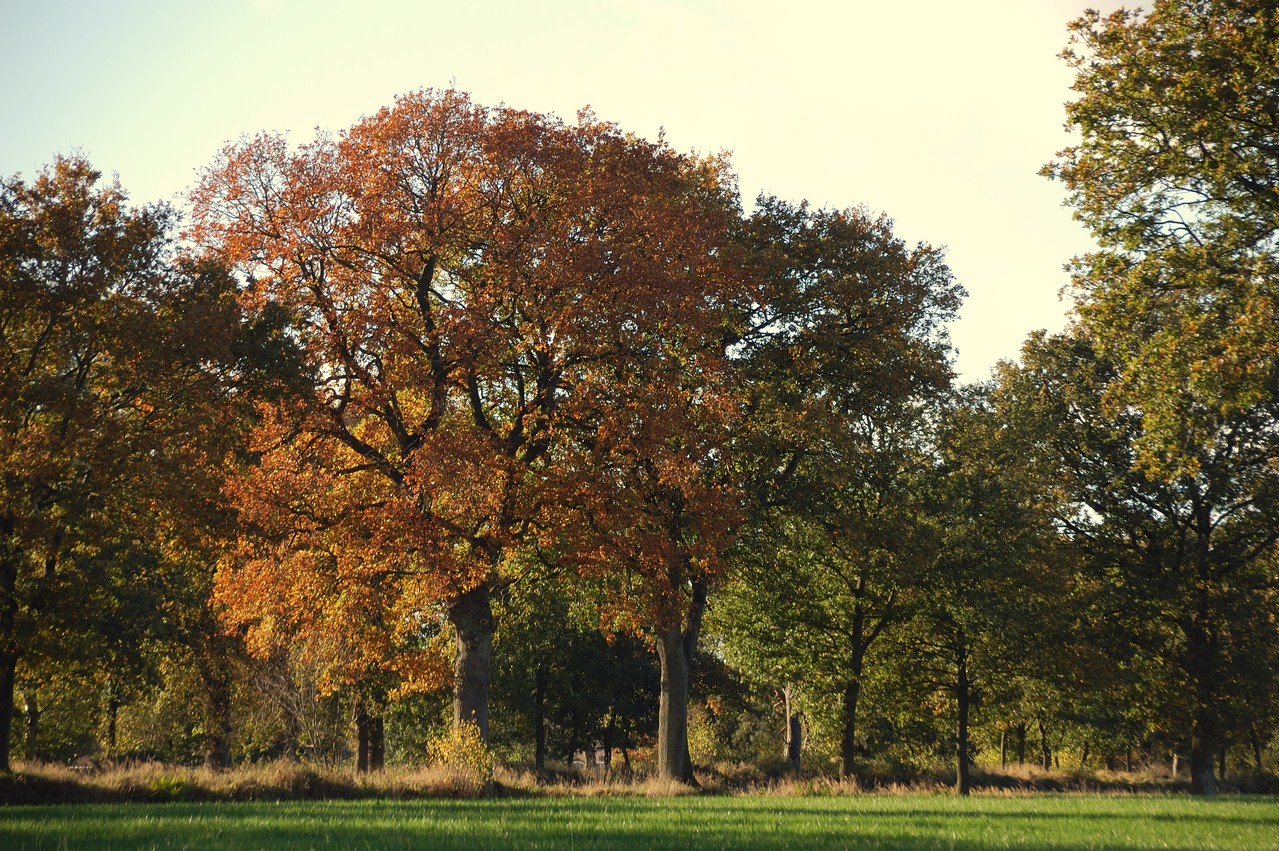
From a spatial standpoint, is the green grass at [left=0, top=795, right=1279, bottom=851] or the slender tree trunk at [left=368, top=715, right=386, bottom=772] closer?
the green grass at [left=0, top=795, right=1279, bottom=851]

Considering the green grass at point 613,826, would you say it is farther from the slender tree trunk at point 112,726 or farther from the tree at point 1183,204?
the slender tree trunk at point 112,726

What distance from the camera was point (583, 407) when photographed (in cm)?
2353

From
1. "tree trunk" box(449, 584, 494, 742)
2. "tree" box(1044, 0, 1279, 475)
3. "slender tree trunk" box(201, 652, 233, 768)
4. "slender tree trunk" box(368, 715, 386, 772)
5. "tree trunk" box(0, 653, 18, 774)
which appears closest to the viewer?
"tree" box(1044, 0, 1279, 475)

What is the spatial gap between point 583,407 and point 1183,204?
1373 centimetres

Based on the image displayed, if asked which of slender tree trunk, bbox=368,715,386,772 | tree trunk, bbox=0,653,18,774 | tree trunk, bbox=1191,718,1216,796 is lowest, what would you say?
slender tree trunk, bbox=368,715,386,772

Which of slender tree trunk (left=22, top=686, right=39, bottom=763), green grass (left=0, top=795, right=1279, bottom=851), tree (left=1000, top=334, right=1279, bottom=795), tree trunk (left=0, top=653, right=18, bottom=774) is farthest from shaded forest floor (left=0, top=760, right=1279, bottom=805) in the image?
slender tree trunk (left=22, top=686, right=39, bottom=763)

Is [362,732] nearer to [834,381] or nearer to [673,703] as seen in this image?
[673,703]

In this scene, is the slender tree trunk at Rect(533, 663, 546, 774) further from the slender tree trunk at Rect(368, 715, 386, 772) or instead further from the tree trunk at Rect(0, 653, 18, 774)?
the tree trunk at Rect(0, 653, 18, 774)

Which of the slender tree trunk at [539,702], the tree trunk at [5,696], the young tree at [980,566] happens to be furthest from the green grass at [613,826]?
the slender tree trunk at [539,702]

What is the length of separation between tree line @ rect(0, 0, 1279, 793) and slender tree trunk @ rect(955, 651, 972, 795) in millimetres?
187

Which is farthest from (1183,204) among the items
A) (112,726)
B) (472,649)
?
(112,726)

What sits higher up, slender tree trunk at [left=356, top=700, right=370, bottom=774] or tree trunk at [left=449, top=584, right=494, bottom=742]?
tree trunk at [left=449, top=584, right=494, bottom=742]

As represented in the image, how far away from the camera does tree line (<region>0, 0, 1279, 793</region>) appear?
20.7m

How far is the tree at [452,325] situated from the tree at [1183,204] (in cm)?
933
